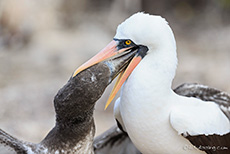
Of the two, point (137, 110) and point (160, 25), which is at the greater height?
point (160, 25)

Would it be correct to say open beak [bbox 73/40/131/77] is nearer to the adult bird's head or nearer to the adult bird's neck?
the adult bird's head

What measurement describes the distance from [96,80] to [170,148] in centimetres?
86

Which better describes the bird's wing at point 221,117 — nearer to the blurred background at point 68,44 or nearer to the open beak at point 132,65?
the open beak at point 132,65

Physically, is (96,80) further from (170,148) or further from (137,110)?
(170,148)

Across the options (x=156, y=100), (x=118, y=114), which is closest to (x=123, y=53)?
(x=156, y=100)

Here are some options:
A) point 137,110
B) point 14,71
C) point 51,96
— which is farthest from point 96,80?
point 14,71

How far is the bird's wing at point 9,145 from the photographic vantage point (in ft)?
10.3

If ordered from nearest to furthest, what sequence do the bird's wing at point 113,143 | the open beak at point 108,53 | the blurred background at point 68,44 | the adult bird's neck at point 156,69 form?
the open beak at point 108,53
the adult bird's neck at point 156,69
the bird's wing at point 113,143
the blurred background at point 68,44

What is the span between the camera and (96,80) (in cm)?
300

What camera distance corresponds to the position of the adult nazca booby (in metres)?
3.18

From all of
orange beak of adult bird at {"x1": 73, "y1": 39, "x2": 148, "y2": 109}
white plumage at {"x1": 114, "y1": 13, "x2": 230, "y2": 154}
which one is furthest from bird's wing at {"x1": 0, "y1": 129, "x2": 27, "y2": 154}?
white plumage at {"x1": 114, "y1": 13, "x2": 230, "y2": 154}

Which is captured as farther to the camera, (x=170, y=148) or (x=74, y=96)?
(x=170, y=148)

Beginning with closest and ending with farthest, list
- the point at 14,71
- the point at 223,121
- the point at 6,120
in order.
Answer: the point at 223,121
the point at 6,120
the point at 14,71

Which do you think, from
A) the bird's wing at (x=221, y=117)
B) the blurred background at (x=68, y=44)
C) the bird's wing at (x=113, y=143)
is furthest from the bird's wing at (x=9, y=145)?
the blurred background at (x=68, y=44)
